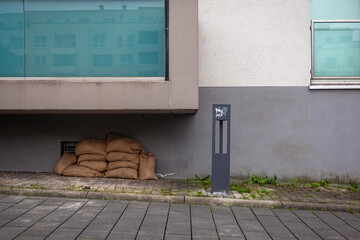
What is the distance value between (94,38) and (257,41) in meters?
3.70

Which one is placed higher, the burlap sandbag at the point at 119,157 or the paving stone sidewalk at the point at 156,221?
the burlap sandbag at the point at 119,157

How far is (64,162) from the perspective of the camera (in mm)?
6301

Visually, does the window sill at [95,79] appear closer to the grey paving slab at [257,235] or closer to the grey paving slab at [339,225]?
the grey paving slab at [257,235]

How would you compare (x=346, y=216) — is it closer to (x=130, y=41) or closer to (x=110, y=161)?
(x=110, y=161)

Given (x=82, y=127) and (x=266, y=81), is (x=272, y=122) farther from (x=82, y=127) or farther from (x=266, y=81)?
(x=82, y=127)

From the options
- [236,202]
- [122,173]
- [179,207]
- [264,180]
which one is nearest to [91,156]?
[122,173]

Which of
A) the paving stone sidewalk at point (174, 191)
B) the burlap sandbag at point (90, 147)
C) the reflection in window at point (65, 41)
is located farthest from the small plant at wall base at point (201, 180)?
the reflection in window at point (65, 41)

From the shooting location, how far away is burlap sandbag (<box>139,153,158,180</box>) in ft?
20.2

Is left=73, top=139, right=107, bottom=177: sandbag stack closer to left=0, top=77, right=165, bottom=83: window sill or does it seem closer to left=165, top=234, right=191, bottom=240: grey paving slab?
left=0, top=77, right=165, bottom=83: window sill

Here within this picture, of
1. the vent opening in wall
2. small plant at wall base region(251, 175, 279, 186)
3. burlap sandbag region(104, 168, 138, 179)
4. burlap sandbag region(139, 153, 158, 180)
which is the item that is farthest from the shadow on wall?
small plant at wall base region(251, 175, 279, 186)

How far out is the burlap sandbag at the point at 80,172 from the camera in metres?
6.08

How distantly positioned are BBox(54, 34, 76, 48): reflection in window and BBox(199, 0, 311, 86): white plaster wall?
9.35ft

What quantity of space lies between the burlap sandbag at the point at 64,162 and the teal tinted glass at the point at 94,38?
75.9 inches

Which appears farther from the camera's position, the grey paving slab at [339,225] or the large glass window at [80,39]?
the large glass window at [80,39]
